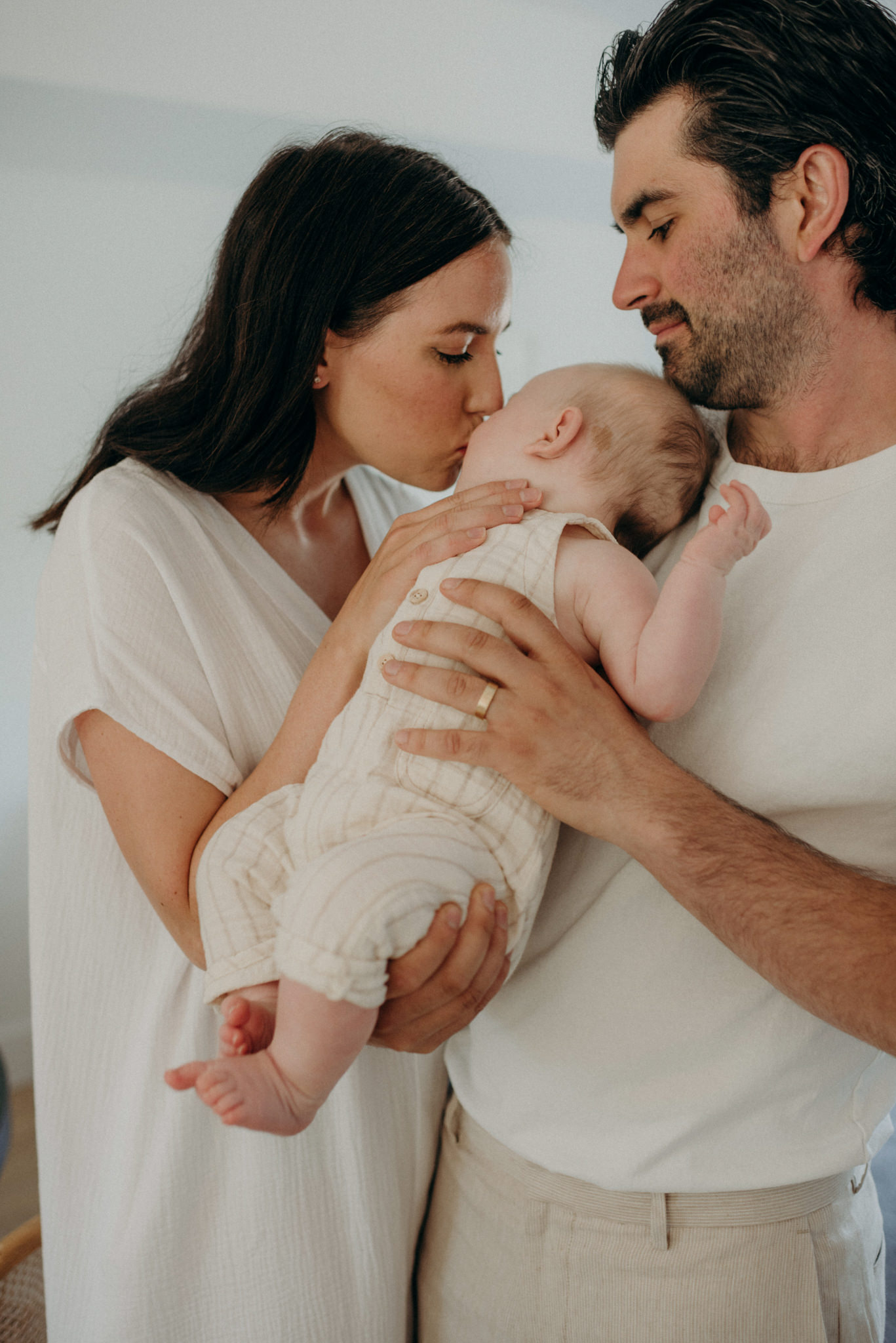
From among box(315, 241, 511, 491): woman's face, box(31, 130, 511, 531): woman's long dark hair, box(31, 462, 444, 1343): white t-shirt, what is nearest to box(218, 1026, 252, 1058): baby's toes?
box(31, 462, 444, 1343): white t-shirt

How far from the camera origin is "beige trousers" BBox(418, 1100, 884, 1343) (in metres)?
1.05

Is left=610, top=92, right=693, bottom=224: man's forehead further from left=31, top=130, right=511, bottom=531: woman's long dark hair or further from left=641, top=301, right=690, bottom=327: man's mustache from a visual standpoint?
left=31, top=130, right=511, bottom=531: woman's long dark hair

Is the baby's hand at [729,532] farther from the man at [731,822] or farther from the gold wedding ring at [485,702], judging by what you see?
the gold wedding ring at [485,702]

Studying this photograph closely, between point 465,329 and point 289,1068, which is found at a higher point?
point 465,329

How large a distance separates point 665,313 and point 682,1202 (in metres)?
1.11

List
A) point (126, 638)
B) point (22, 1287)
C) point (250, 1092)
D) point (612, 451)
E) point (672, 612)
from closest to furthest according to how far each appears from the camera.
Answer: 1. point (250, 1092)
2. point (672, 612)
3. point (126, 638)
4. point (612, 451)
5. point (22, 1287)

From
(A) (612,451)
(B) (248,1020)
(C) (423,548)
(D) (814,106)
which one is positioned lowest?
(B) (248,1020)

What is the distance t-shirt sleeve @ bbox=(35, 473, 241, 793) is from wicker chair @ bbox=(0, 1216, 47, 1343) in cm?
91

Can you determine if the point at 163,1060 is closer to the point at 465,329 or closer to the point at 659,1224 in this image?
the point at 659,1224

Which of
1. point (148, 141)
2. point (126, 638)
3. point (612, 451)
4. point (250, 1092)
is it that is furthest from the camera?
point (148, 141)

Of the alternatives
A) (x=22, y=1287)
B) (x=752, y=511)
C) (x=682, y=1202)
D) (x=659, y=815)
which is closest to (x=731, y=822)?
(x=659, y=815)

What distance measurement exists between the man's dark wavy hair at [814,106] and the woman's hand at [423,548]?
48 centimetres

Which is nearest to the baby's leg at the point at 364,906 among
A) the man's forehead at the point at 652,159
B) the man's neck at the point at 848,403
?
the man's neck at the point at 848,403

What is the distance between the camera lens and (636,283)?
127cm
